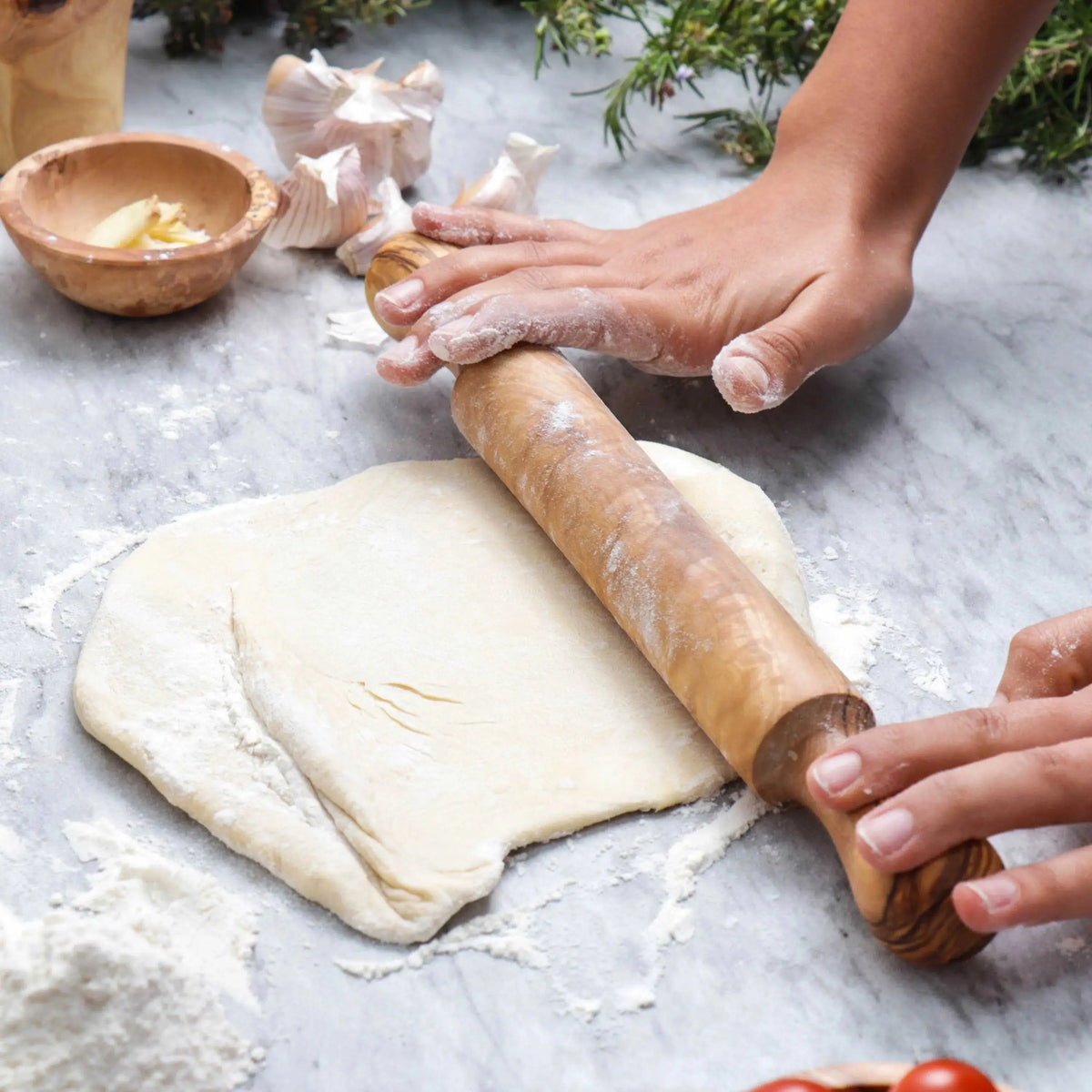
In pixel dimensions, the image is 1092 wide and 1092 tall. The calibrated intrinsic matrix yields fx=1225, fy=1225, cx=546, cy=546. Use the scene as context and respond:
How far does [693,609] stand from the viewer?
133 cm

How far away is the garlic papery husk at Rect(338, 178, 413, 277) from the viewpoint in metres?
2.13

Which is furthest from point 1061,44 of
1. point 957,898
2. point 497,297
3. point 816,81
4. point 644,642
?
point 957,898

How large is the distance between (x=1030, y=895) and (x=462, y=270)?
1.13 metres

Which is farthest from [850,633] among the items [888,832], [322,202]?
[322,202]

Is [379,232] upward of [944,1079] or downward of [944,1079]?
downward

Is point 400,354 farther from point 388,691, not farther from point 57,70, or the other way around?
point 57,70

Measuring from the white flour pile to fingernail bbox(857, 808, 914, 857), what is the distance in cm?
59

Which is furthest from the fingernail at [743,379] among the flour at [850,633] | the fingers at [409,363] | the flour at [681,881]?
the flour at [681,881]

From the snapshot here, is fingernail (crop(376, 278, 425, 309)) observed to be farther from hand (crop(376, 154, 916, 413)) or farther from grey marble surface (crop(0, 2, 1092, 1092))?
grey marble surface (crop(0, 2, 1092, 1092))

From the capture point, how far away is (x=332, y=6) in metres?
2.72

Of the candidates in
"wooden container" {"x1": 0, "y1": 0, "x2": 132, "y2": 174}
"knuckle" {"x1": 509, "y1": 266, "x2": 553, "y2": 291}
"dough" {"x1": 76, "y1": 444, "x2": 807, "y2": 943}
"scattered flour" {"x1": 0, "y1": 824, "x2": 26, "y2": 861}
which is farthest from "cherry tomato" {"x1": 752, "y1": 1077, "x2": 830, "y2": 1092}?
"wooden container" {"x1": 0, "y1": 0, "x2": 132, "y2": 174}

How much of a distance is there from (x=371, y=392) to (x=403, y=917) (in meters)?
0.98

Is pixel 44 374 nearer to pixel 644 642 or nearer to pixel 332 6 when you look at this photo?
pixel 644 642

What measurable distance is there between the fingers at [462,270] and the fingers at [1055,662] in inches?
34.1
